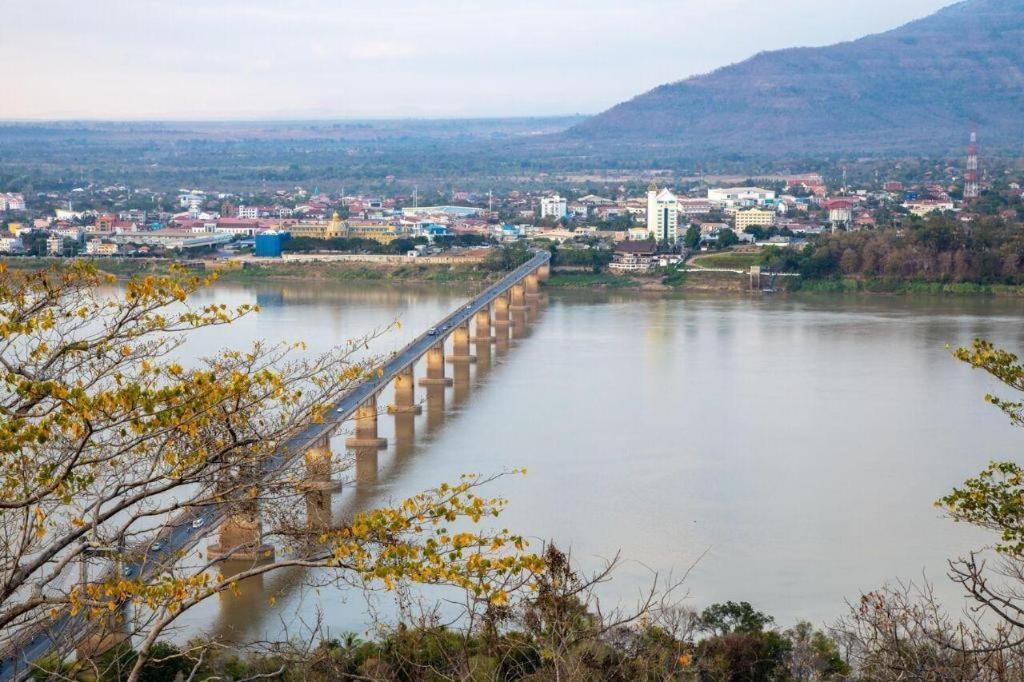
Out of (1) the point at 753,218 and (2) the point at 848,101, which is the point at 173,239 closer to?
(1) the point at 753,218

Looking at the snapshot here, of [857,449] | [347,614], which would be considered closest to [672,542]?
[347,614]

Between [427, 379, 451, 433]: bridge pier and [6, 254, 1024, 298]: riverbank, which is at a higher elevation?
[427, 379, 451, 433]: bridge pier

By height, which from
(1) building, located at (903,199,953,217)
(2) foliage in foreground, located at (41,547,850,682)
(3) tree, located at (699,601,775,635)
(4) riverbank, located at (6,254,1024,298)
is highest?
(2) foliage in foreground, located at (41,547,850,682)

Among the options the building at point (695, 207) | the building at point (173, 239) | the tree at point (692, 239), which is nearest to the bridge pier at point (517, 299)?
the tree at point (692, 239)

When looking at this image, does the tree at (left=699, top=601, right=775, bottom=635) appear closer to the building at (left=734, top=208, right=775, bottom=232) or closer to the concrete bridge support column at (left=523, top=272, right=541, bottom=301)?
the concrete bridge support column at (left=523, top=272, right=541, bottom=301)

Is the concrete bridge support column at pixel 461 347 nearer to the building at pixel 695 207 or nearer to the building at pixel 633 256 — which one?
the building at pixel 633 256

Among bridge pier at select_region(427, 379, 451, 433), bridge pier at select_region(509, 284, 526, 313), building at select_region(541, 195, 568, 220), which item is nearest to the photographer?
bridge pier at select_region(427, 379, 451, 433)

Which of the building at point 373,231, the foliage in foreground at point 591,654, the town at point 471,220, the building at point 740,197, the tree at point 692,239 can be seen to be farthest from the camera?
the building at point 740,197

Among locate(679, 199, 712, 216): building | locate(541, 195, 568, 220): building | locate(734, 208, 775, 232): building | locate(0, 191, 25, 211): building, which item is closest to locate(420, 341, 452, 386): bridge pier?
locate(734, 208, 775, 232): building
